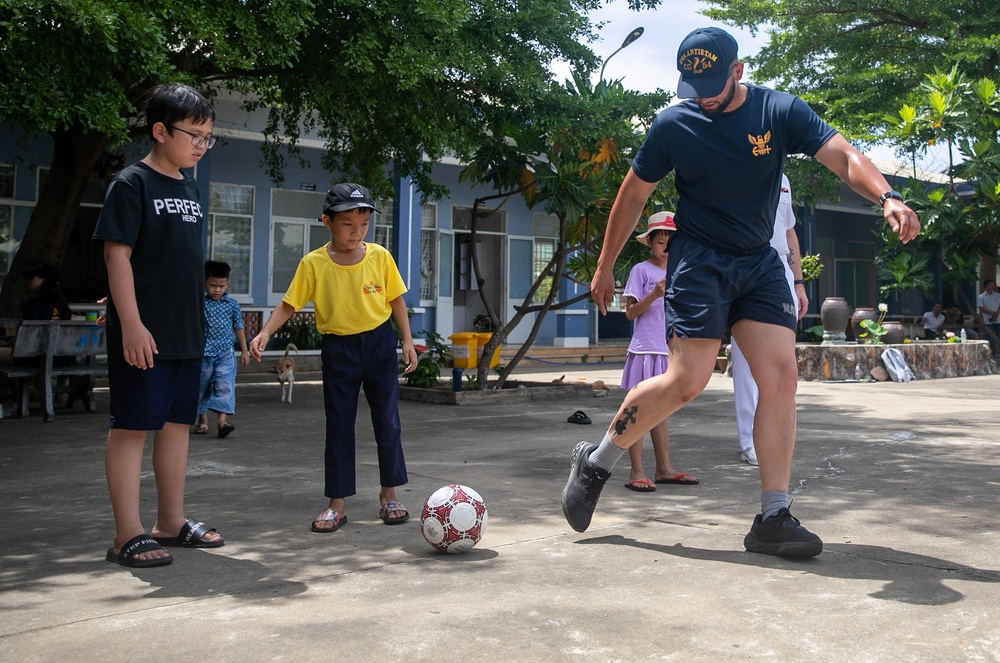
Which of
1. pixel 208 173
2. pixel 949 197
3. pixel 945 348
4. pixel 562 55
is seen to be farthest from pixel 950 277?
pixel 208 173

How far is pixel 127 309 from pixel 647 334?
118 inches

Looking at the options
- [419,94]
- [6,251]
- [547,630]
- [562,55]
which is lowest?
[547,630]

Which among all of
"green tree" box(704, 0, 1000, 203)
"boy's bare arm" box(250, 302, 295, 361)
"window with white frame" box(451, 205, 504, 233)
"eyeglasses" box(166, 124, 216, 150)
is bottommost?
"boy's bare arm" box(250, 302, 295, 361)

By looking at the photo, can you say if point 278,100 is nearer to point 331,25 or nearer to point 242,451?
point 331,25

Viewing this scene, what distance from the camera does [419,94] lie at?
983 centimetres

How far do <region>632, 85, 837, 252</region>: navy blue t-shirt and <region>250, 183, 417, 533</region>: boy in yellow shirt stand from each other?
4.71 ft

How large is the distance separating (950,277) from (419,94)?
16305 mm

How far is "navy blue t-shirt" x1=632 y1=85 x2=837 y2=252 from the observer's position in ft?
12.9

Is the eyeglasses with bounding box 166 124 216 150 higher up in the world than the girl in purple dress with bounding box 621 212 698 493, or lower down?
A: higher up

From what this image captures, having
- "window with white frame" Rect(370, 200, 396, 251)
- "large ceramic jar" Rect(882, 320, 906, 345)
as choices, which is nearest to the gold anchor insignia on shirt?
"large ceramic jar" Rect(882, 320, 906, 345)

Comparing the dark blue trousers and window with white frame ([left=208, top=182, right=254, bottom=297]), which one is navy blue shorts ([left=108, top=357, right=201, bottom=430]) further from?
window with white frame ([left=208, top=182, right=254, bottom=297])

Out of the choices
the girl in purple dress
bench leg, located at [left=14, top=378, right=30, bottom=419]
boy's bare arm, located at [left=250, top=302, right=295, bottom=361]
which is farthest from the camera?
bench leg, located at [left=14, top=378, right=30, bottom=419]

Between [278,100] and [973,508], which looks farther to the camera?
[278,100]

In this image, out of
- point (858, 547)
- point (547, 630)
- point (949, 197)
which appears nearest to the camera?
point (547, 630)
